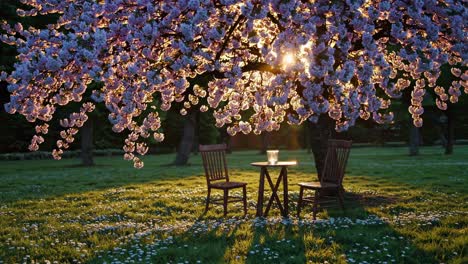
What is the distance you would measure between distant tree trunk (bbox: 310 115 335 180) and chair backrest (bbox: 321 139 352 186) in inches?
76.7

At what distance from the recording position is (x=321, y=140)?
43.2 ft

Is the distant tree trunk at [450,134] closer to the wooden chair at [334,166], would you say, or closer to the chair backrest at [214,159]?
the wooden chair at [334,166]

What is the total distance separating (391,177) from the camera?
2019cm

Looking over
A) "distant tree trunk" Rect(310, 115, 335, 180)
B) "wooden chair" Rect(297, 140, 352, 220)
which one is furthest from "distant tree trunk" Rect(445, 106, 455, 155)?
"wooden chair" Rect(297, 140, 352, 220)

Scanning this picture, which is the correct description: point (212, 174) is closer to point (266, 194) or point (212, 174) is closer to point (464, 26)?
point (266, 194)

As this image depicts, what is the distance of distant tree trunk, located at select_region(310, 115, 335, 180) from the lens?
1314 cm

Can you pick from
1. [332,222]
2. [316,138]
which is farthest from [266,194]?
[332,222]

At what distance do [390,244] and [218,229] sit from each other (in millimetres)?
3188

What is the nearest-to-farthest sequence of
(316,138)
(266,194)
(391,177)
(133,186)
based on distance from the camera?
(316,138) → (266,194) → (133,186) → (391,177)

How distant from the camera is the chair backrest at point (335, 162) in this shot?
35.5 feet

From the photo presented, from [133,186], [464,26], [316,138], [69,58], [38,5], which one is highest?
[38,5]

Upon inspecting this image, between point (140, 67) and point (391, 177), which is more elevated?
point (140, 67)

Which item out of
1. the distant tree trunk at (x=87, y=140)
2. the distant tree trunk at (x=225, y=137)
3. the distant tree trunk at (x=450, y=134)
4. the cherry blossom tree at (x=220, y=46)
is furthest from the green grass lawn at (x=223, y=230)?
the distant tree trunk at (x=225, y=137)

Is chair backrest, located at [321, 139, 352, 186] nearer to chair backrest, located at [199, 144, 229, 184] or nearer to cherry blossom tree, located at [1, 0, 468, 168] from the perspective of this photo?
chair backrest, located at [199, 144, 229, 184]
